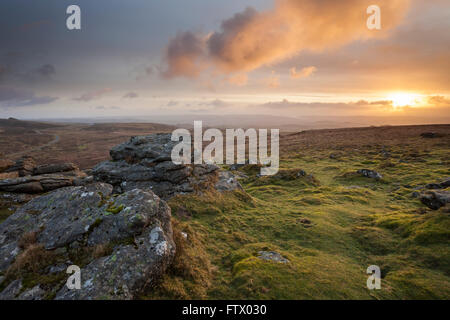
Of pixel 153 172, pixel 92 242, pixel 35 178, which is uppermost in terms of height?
pixel 153 172

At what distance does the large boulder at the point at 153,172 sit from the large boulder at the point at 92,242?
6.59 meters

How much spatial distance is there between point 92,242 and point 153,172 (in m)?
10.3

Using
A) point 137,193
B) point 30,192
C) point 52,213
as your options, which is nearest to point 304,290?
point 137,193

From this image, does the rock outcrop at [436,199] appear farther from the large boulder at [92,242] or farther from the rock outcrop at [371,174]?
the large boulder at [92,242]

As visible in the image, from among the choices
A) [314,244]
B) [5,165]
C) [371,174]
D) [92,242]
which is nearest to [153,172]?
[92,242]

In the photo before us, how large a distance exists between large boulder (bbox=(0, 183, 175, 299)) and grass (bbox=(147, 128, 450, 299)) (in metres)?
1.40

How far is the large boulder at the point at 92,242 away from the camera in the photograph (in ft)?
23.8

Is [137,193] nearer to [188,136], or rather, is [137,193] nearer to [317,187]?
[188,136]

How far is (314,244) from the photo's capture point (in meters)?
13.3

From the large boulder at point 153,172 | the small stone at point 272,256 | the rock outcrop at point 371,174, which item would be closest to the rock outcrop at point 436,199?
the small stone at point 272,256

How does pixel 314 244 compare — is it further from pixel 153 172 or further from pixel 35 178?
pixel 35 178

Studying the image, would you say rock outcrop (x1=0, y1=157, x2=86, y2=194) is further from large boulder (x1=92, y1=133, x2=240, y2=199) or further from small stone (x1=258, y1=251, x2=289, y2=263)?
small stone (x1=258, y1=251, x2=289, y2=263)

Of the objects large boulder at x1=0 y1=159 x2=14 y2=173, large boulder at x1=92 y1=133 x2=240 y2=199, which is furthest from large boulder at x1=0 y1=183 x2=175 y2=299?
large boulder at x1=0 y1=159 x2=14 y2=173

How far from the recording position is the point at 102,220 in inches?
370
